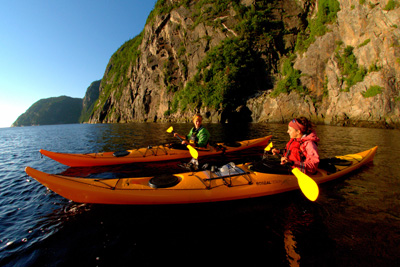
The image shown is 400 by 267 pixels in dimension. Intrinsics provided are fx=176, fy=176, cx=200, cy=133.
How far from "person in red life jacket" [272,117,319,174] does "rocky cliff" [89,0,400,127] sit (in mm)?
20463

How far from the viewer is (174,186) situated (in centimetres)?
404

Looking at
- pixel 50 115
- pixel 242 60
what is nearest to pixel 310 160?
pixel 242 60

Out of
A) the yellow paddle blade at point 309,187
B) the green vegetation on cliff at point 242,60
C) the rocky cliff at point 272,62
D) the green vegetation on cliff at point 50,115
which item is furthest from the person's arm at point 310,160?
the green vegetation on cliff at point 50,115

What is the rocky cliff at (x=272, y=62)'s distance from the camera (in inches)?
751

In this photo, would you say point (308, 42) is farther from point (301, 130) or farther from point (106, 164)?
point (106, 164)

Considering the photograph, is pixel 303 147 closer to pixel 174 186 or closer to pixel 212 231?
pixel 212 231

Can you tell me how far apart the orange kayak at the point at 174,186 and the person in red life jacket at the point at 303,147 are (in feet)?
1.42

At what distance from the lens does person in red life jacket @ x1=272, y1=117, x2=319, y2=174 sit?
4.25m

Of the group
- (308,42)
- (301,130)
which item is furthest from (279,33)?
(301,130)

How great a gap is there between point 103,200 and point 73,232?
0.72 m

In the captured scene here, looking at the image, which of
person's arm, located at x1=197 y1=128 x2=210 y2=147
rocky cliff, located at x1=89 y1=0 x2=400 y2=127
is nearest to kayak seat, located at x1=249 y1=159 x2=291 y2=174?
person's arm, located at x1=197 y1=128 x2=210 y2=147

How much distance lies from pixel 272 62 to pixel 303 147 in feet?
119

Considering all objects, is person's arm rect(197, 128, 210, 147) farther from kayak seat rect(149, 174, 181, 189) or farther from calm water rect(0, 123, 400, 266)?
calm water rect(0, 123, 400, 266)

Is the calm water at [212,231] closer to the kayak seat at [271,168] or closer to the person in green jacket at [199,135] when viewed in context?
the kayak seat at [271,168]
